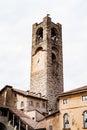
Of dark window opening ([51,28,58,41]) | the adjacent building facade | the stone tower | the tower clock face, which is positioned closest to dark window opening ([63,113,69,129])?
the adjacent building facade

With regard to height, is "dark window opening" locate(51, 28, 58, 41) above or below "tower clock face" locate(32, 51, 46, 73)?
above

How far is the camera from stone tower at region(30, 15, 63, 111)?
59844 mm

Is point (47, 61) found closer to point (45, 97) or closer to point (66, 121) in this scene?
point (45, 97)

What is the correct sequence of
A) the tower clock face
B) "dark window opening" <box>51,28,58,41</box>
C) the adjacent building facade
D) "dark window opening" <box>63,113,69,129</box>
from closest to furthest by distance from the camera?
the adjacent building facade
"dark window opening" <box>63,113,69,129</box>
the tower clock face
"dark window opening" <box>51,28,58,41</box>

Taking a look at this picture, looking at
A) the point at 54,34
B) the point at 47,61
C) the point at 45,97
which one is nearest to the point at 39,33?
the point at 54,34

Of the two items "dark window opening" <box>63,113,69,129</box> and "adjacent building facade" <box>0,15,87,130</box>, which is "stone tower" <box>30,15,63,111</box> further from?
"dark window opening" <box>63,113,69,129</box>

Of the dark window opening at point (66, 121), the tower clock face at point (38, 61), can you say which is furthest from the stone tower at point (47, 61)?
the dark window opening at point (66, 121)

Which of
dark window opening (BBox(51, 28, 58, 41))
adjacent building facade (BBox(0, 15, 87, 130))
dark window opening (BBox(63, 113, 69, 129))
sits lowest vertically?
dark window opening (BBox(63, 113, 69, 129))

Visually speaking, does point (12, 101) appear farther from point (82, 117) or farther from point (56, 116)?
point (82, 117)

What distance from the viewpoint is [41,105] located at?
2207 inches

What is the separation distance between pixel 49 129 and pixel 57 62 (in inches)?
974

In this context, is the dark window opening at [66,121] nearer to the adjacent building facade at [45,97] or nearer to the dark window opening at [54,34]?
the adjacent building facade at [45,97]

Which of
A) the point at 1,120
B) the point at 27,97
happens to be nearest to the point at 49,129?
the point at 1,120

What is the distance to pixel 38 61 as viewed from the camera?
63.9m
